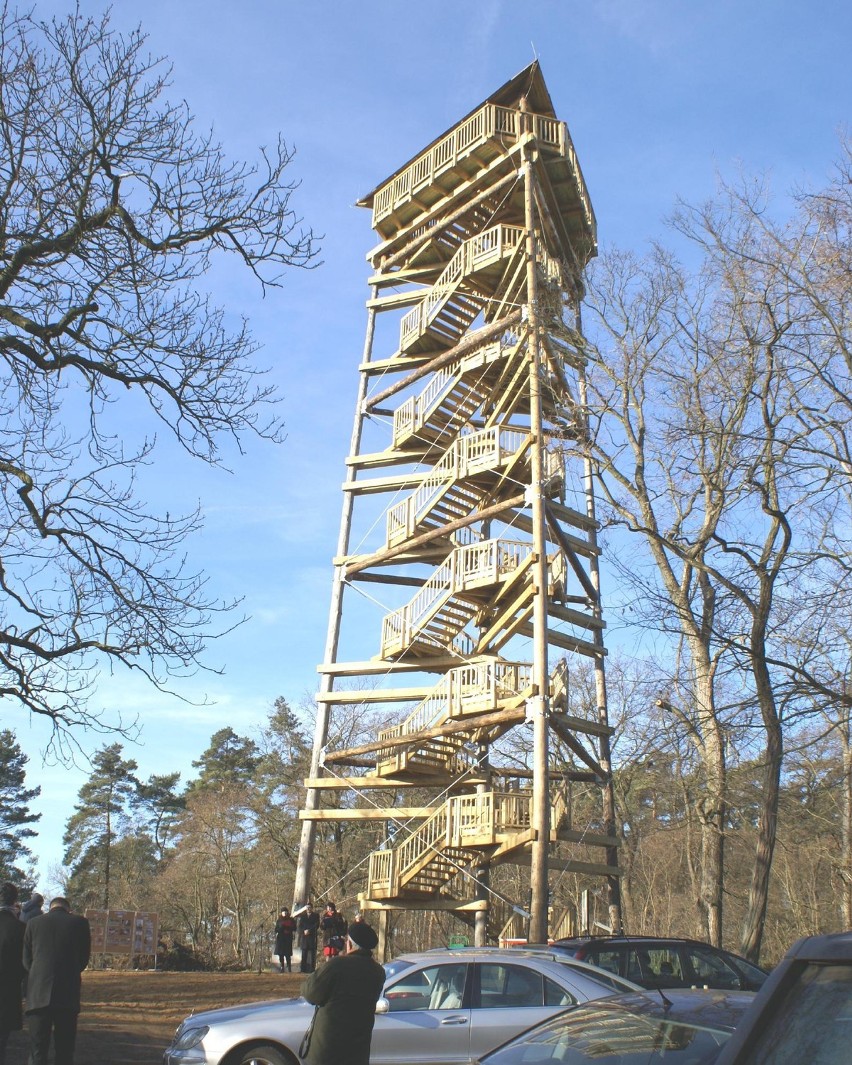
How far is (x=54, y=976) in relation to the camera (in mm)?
7875

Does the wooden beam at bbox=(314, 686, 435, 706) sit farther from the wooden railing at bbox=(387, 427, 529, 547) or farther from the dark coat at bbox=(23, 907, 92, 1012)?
the dark coat at bbox=(23, 907, 92, 1012)

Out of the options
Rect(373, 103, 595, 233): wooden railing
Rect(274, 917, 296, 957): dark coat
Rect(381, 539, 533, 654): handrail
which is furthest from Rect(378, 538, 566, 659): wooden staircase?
Rect(373, 103, 595, 233): wooden railing

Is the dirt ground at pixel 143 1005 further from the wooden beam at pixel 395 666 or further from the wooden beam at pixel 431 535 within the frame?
the wooden beam at pixel 431 535

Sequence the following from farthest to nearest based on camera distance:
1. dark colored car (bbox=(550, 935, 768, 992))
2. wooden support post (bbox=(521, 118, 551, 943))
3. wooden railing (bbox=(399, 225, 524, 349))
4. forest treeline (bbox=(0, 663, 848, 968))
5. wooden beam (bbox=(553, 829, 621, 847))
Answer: forest treeline (bbox=(0, 663, 848, 968)), wooden railing (bbox=(399, 225, 524, 349)), wooden beam (bbox=(553, 829, 621, 847)), wooden support post (bbox=(521, 118, 551, 943)), dark colored car (bbox=(550, 935, 768, 992))

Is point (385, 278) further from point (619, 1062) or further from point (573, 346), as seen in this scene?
point (619, 1062)

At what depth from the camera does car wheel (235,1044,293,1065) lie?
7.88m

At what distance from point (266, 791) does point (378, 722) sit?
8.58m

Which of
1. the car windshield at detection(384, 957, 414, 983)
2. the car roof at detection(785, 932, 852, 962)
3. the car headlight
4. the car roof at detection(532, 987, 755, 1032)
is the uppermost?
the car roof at detection(785, 932, 852, 962)

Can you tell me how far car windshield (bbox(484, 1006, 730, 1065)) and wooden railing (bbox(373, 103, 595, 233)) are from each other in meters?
26.0

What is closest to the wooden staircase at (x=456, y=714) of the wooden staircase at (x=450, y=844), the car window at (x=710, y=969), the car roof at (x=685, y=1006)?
the wooden staircase at (x=450, y=844)

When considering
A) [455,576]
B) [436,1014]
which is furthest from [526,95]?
[436,1014]

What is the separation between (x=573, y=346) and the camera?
19.2 metres

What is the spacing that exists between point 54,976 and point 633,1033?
5.26m

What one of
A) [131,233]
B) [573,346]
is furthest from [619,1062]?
[573,346]
